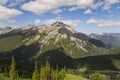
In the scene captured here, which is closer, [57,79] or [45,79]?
[45,79]

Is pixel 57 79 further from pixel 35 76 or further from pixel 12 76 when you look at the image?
pixel 12 76

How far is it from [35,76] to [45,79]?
640 centimetres

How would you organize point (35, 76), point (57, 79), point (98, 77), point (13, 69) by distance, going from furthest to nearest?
point (57, 79) < point (98, 77) < point (35, 76) < point (13, 69)

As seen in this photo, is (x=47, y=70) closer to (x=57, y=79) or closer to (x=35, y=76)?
(x=35, y=76)

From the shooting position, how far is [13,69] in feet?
318

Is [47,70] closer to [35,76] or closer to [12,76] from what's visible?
[35,76]

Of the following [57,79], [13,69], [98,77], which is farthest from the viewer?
[57,79]

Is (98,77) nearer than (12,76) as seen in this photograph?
No

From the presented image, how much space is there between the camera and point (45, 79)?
13712cm

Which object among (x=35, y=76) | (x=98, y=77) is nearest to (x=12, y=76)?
(x=35, y=76)

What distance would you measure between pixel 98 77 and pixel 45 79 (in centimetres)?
5185

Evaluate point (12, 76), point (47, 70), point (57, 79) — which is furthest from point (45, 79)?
point (57, 79)

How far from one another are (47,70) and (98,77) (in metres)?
50.9

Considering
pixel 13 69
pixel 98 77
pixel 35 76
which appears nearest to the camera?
pixel 13 69
